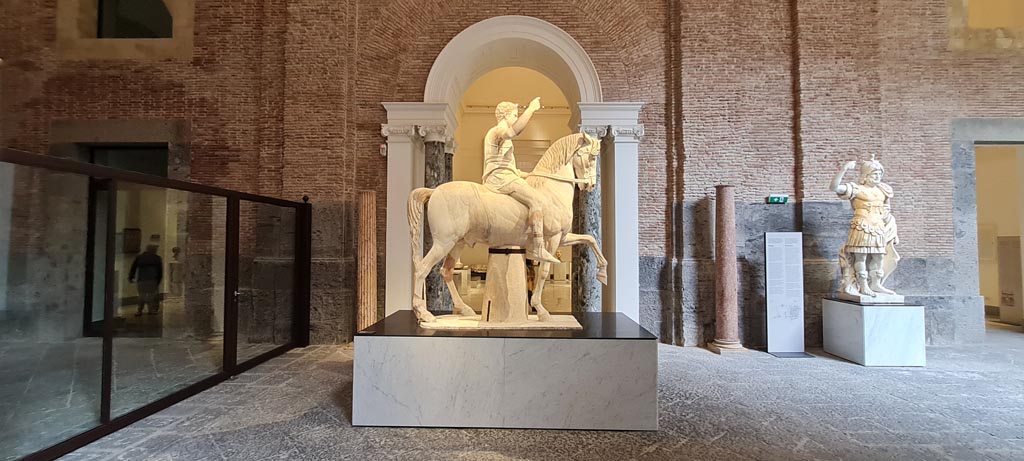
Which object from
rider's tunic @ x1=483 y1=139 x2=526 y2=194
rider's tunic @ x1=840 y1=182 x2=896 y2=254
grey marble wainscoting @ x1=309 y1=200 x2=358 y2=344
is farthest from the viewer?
grey marble wainscoting @ x1=309 y1=200 x2=358 y2=344

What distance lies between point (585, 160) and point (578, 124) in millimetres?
3500

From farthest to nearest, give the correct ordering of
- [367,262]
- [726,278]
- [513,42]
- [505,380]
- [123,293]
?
[513,42] < [367,262] < [726,278] < [123,293] < [505,380]

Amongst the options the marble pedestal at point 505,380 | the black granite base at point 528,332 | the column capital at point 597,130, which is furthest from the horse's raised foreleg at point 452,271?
the column capital at point 597,130

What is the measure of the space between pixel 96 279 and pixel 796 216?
362 inches

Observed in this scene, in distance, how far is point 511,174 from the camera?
4.11m

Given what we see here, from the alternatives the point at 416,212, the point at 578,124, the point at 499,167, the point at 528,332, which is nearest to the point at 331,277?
the point at 416,212

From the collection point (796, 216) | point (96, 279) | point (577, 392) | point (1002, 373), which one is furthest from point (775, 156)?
point (96, 279)

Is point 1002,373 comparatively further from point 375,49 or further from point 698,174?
point 375,49

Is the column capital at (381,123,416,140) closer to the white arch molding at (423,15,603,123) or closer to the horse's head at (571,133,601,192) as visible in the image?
the white arch molding at (423,15,603,123)

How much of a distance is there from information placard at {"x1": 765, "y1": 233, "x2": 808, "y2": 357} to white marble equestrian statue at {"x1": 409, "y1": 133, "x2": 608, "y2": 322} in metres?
3.60

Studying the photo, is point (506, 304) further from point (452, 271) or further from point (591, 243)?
point (591, 243)

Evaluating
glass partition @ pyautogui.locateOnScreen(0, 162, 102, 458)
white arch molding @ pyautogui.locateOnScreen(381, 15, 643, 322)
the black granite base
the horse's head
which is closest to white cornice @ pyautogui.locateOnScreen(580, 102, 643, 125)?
white arch molding @ pyautogui.locateOnScreen(381, 15, 643, 322)

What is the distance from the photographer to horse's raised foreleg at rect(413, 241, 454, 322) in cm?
397

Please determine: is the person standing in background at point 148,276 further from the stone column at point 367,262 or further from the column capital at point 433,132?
the column capital at point 433,132
